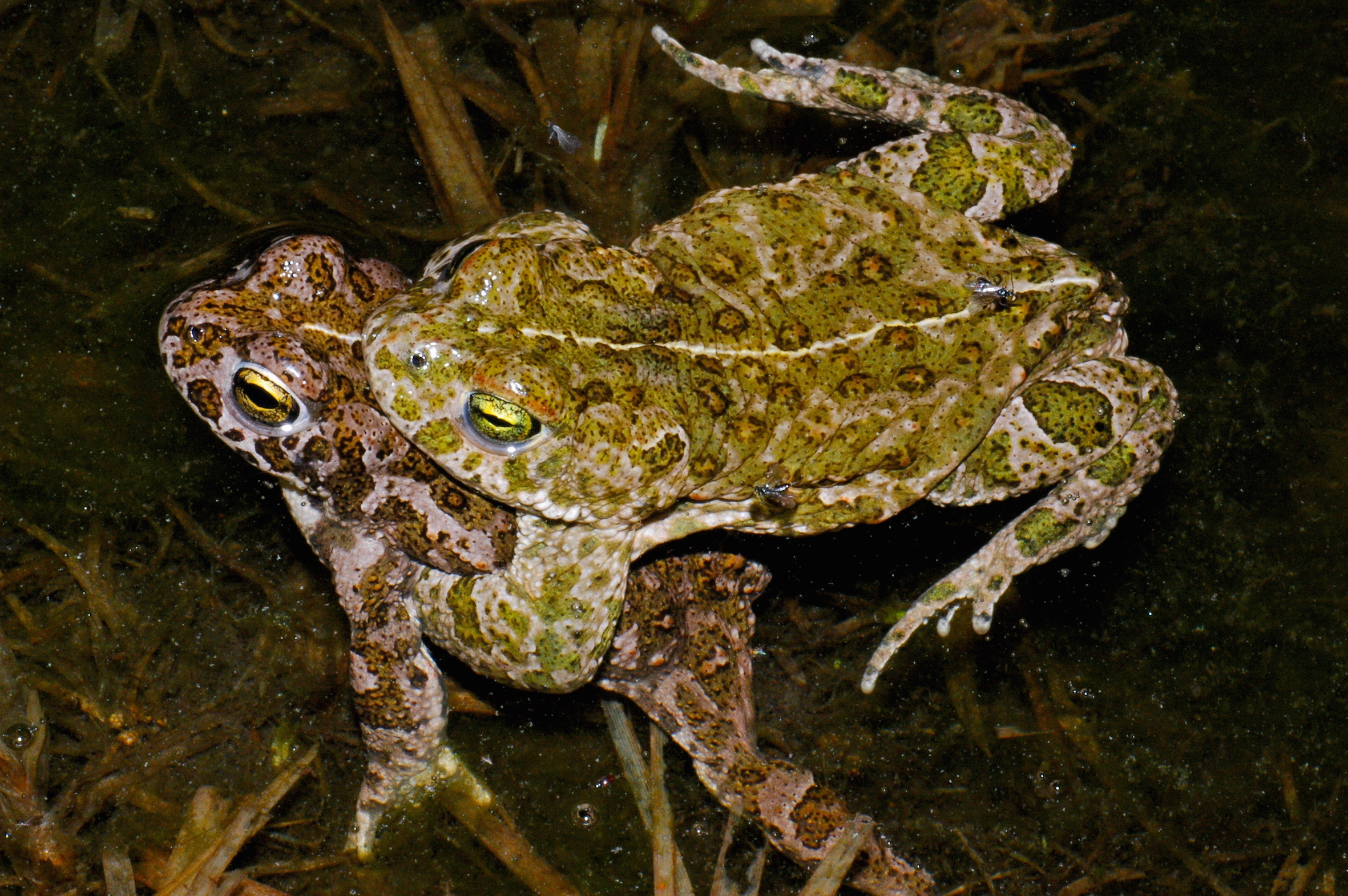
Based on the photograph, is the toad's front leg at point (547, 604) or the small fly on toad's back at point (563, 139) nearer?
the toad's front leg at point (547, 604)

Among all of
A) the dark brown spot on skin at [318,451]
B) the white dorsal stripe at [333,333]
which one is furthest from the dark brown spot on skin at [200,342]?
the dark brown spot on skin at [318,451]

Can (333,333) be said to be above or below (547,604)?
above

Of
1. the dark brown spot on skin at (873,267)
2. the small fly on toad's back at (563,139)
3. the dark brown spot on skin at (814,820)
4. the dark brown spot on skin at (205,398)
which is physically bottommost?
the dark brown spot on skin at (814,820)

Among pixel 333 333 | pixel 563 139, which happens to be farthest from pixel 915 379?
pixel 563 139

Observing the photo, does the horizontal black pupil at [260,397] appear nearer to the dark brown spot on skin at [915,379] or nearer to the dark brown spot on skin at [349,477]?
the dark brown spot on skin at [349,477]

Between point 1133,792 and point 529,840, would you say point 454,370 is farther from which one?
point 1133,792

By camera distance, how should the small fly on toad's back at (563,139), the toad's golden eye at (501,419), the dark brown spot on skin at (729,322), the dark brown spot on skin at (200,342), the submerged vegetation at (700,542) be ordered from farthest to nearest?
the small fly on toad's back at (563,139), the submerged vegetation at (700,542), the dark brown spot on skin at (729,322), the dark brown spot on skin at (200,342), the toad's golden eye at (501,419)

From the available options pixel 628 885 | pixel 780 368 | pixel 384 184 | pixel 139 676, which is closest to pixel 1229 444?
pixel 780 368

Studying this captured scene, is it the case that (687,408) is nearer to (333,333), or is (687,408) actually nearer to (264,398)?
(333,333)
